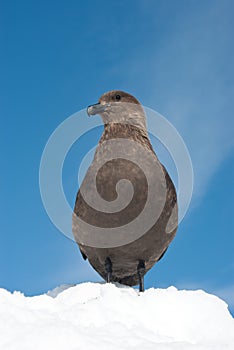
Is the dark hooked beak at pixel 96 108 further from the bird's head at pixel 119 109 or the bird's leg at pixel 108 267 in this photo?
the bird's leg at pixel 108 267

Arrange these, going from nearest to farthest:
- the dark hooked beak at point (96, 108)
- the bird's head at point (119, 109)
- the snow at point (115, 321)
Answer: the snow at point (115, 321) → the bird's head at point (119, 109) → the dark hooked beak at point (96, 108)

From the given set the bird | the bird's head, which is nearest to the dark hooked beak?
the bird's head

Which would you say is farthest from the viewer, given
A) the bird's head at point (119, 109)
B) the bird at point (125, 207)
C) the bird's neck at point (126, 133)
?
the bird's head at point (119, 109)

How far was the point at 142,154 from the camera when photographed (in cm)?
716

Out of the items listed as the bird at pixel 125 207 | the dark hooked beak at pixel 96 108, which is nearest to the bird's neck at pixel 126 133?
the bird at pixel 125 207

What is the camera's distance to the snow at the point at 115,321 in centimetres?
416

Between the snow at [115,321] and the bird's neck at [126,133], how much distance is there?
7.39 ft

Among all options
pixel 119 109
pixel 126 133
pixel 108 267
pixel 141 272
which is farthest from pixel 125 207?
pixel 119 109

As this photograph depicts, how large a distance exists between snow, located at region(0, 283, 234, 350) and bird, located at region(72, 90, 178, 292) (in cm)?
58

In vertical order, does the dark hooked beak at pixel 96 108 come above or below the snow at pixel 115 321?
above

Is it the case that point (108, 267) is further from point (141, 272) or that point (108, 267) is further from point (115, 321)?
point (115, 321)

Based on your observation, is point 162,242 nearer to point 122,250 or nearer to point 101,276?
point 122,250

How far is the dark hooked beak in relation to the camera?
8.00 meters

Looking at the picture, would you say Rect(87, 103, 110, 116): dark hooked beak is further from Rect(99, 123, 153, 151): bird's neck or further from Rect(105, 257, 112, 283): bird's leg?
Rect(105, 257, 112, 283): bird's leg
